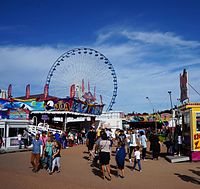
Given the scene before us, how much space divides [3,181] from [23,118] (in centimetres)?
1538

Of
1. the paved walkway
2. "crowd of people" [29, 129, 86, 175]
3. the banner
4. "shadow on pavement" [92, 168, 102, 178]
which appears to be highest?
the banner

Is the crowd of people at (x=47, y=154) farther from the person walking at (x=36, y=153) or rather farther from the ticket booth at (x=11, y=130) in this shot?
the ticket booth at (x=11, y=130)

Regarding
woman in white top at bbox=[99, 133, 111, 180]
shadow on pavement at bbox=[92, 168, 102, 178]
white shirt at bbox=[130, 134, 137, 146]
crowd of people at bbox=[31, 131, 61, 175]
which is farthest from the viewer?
white shirt at bbox=[130, 134, 137, 146]

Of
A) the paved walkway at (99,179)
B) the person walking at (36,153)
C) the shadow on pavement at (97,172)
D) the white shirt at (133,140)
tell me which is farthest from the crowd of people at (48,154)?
the white shirt at (133,140)

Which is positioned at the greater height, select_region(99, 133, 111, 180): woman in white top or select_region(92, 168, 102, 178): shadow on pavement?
select_region(99, 133, 111, 180): woman in white top

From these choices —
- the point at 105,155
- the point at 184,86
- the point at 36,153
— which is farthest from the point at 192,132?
the point at 36,153

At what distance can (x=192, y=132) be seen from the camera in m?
12.7

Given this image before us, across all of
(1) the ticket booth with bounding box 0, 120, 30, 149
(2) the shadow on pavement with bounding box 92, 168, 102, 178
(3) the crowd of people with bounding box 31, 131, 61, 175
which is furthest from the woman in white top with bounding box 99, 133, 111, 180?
(1) the ticket booth with bounding box 0, 120, 30, 149

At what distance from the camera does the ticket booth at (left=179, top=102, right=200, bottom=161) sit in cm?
1251

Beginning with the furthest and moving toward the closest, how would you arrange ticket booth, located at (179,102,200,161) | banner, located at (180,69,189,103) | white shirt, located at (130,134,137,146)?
banner, located at (180,69,189,103) < ticket booth, located at (179,102,200,161) < white shirt, located at (130,134,137,146)

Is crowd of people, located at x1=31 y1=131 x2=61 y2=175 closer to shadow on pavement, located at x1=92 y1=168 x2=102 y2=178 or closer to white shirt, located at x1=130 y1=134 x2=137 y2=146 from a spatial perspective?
shadow on pavement, located at x1=92 y1=168 x2=102 y2=178

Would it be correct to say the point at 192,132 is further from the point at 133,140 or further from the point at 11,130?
the point at 11,130

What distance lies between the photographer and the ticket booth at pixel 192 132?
12508mm

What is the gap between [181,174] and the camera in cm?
942
